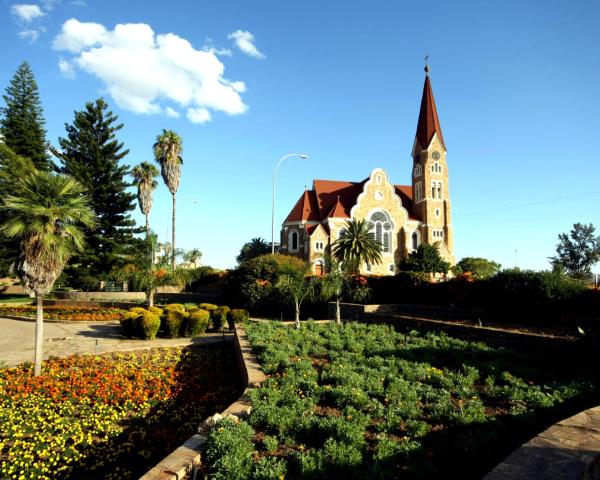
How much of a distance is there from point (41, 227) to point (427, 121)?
1960 inches

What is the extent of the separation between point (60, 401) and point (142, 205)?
37.4 m

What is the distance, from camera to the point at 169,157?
4088 cm

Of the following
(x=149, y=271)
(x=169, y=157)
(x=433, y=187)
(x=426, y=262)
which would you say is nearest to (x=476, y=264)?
(x=433, y=187)

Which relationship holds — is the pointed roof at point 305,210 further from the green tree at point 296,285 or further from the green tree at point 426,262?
the green tree at point 296,285

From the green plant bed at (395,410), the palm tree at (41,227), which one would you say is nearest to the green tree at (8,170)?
the palm tree at (41,227)

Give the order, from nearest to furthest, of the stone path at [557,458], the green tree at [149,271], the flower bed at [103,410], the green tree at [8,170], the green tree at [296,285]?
the stone path at [557,458] → the flower bed at [103,410] → the green tree at [296,285] → the green tree at [149,271] → the green tree at [8,170]

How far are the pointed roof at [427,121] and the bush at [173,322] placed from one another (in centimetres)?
4281

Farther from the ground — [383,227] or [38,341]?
[383,227]

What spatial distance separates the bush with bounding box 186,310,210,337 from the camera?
1562 centimetres

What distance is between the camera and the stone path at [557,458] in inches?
150

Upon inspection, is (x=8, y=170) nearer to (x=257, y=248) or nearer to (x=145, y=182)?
(x=145, y=182)

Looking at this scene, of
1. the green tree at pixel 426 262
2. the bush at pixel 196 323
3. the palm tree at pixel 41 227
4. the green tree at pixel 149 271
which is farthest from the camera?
the green tree at pixel 426 262

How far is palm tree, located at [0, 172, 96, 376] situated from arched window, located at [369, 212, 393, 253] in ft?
135

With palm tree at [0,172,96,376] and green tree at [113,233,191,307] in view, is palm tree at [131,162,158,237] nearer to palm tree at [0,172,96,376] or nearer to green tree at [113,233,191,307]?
green tree at [113,233,191,307]
